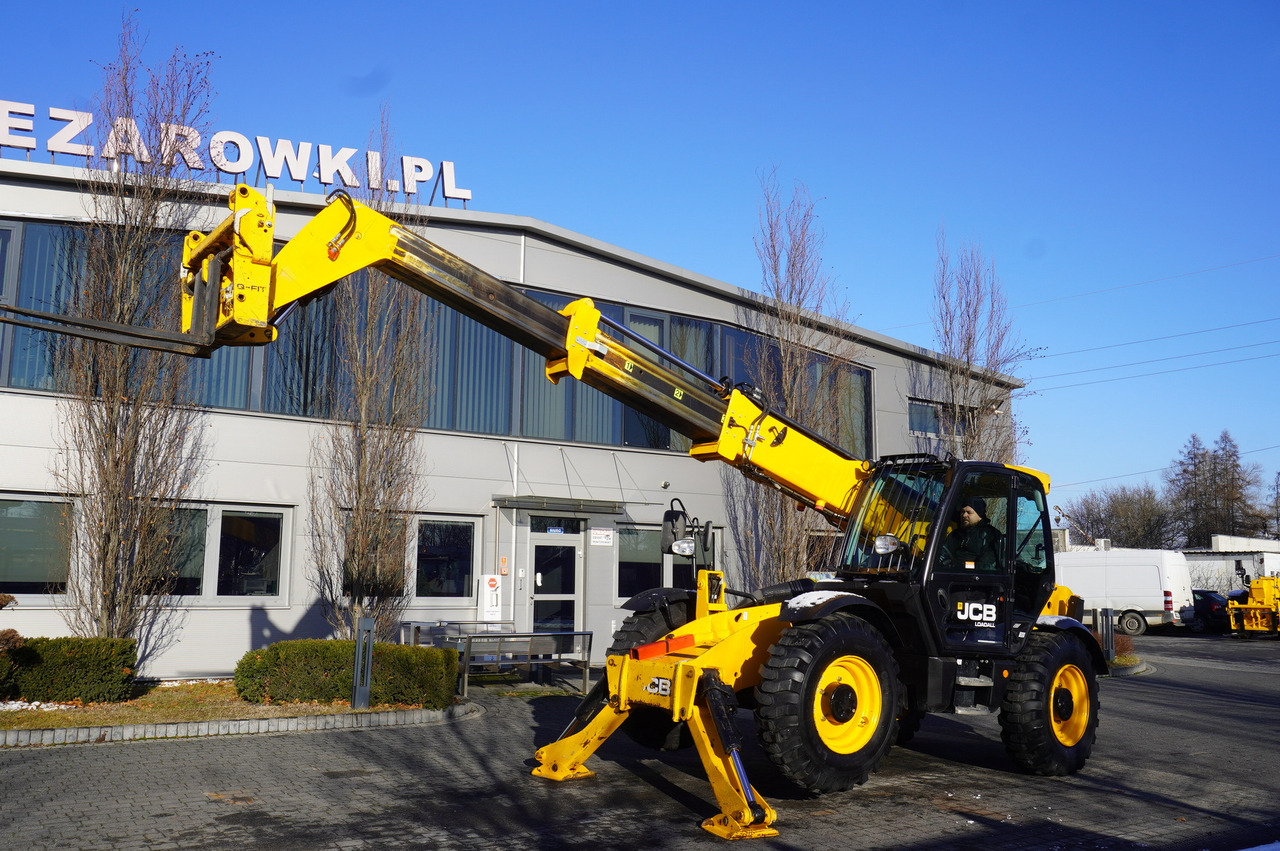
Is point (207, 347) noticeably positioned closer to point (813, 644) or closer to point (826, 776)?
point (813, 644)

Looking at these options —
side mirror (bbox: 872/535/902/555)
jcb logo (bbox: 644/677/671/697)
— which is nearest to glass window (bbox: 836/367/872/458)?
side mirror (bbox: 872/535/902/555)

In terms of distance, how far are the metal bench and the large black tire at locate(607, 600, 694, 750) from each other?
4.36 meters

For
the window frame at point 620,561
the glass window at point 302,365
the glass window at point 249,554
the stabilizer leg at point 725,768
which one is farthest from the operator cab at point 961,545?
the glass window at point 302,365

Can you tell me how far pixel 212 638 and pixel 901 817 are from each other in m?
10.4

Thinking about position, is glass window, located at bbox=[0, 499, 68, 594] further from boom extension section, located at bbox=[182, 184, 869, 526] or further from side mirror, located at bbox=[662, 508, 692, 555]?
side mirror, located at bbox=[662, 508, 692, 555]

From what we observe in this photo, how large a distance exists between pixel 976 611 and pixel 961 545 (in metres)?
0.58

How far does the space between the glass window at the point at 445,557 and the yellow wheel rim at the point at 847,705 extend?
951 centimetres

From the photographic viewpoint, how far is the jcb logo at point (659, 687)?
7.36 meters

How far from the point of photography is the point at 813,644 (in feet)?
23.8

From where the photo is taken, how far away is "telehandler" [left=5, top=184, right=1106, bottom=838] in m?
7.04

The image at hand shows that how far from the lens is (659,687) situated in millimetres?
7438

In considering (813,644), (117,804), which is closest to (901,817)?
(813,644)

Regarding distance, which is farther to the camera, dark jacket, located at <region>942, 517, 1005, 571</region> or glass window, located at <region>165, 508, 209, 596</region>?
glass window, located at <region>165, 508, 209, 596</region>

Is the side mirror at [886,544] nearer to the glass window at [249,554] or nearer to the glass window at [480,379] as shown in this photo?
the glass window at [480,379]
